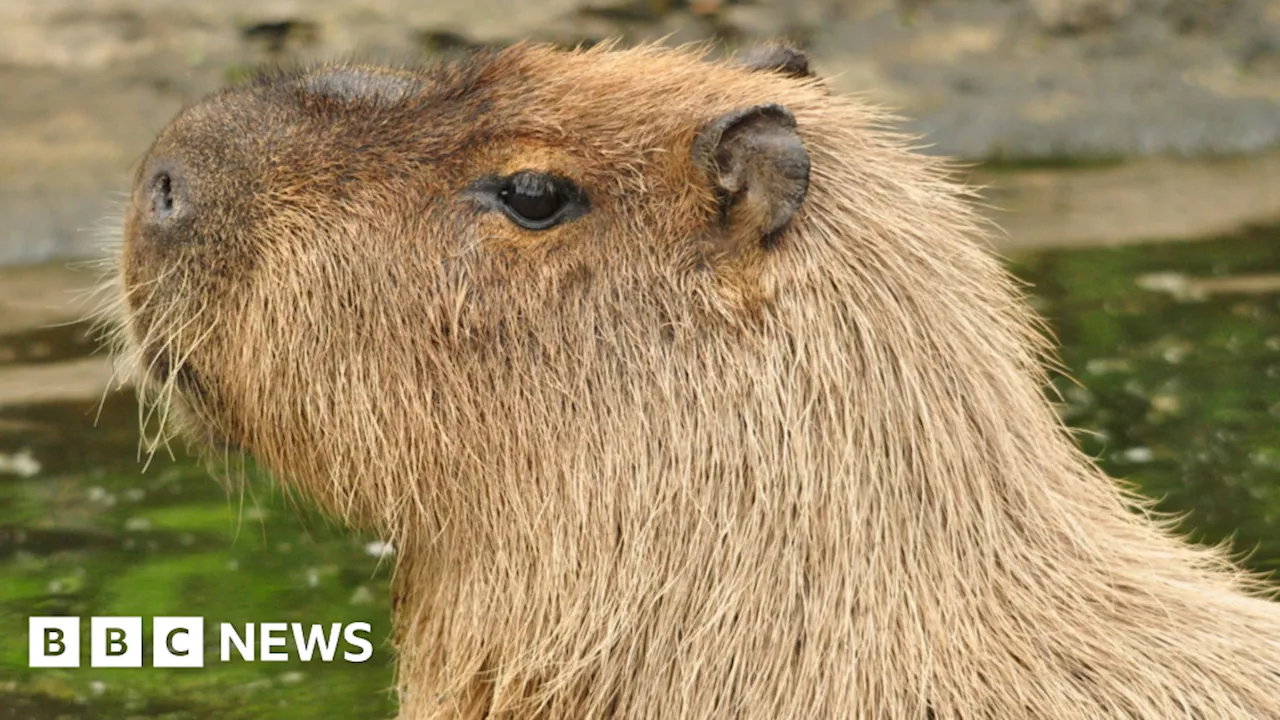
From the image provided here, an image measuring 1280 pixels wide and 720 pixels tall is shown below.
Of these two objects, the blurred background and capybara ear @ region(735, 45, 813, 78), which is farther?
the blurred background

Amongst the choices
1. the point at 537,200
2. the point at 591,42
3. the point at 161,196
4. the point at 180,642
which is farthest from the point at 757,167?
the point at 591,42

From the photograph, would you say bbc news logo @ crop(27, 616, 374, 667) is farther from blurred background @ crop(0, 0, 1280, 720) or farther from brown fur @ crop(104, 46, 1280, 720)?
brown fur @ crop(104, 46, 1280, 720)

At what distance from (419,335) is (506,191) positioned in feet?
0.90

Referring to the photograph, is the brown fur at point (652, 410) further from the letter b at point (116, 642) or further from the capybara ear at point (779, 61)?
the letter b at point (116, 642)

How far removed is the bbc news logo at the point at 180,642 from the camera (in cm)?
463

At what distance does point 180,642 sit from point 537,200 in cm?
218

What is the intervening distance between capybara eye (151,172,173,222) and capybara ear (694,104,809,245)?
890 mm

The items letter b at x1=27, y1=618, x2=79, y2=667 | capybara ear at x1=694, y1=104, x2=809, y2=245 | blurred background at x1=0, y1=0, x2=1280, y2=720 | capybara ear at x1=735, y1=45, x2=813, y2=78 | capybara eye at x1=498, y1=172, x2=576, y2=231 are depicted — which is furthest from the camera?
blurred background at x1=0, y1=0, x2=1280, y2=720

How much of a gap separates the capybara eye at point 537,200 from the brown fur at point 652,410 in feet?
0.10

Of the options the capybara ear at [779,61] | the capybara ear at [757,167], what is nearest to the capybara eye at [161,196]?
the capybara ear at [757,167]

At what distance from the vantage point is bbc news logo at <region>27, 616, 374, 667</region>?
463 cm

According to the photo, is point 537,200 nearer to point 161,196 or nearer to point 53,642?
point 161,196

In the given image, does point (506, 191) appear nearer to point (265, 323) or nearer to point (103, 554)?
point (265, 323)

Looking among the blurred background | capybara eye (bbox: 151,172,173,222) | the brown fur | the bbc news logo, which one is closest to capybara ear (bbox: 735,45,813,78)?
the blurred background
